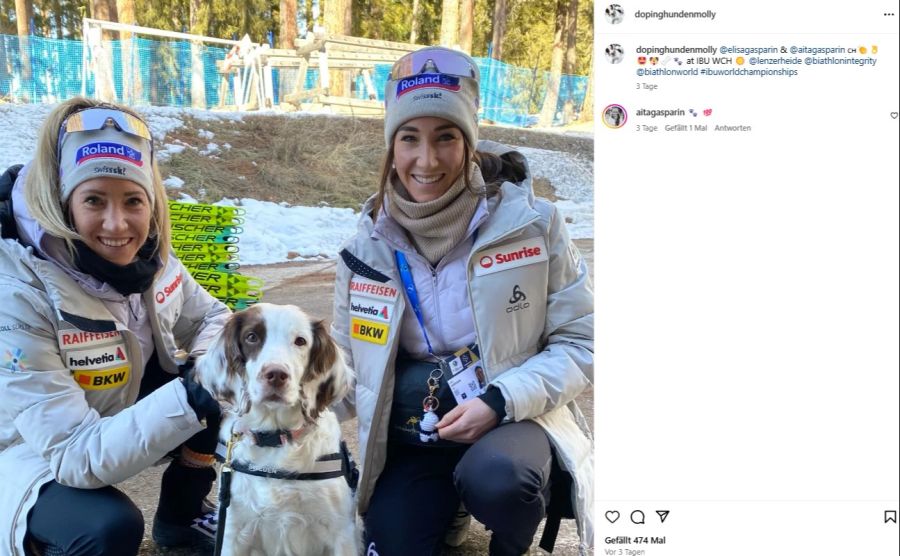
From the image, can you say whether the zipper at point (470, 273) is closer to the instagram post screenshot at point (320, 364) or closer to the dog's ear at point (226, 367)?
the instagram post screenshot at point (320, 364)

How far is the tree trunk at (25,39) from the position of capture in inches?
351

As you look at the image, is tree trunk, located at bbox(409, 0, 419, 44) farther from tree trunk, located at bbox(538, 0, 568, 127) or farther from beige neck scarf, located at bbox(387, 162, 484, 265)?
beige neck scarf, located at bbox(387, 162, 484, 265)

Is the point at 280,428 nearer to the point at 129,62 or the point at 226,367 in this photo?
the point at 226,367

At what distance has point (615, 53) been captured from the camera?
Result: 1.21m

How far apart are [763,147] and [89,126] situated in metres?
1.62

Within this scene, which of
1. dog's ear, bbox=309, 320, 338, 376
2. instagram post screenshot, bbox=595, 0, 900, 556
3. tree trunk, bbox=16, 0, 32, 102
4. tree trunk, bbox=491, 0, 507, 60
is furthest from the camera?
tree trunk, bbox=16, 0, 32, 102

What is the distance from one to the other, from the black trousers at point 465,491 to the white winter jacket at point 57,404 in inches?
22.8

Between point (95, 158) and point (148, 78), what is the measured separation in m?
7.74

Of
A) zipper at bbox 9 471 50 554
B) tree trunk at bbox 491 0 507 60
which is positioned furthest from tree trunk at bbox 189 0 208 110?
zipper at bbox 9 471 50 554

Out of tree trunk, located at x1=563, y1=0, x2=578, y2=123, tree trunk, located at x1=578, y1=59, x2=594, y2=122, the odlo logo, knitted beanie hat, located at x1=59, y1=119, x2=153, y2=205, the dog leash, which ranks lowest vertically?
the dog leash

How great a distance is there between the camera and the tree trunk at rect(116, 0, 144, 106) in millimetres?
8227

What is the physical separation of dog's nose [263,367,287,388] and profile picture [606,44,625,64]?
3.80ft

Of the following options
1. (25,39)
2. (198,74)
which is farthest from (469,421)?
(25,39)

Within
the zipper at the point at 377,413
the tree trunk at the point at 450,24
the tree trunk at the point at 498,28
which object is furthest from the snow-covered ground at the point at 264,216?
the zipper at the point at 377,413
